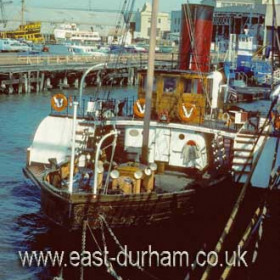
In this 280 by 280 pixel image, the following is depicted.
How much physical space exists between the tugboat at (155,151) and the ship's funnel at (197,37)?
1.28 metres

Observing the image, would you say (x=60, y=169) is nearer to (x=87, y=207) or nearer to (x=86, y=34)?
(x=87, y=207)

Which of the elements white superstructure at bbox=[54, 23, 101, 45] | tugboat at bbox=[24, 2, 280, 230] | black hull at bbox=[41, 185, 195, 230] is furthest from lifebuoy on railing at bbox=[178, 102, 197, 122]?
white superstructure at bbox=[54, 23, 101, 45]

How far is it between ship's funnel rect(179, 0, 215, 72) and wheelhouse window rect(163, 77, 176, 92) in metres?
3.68

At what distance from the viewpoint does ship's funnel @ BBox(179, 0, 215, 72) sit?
28.4 meters

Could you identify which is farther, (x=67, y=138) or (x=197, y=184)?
(x=67, y=138)

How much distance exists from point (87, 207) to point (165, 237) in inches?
137

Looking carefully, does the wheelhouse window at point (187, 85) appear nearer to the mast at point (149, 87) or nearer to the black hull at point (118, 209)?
the mast at point (149, 87)

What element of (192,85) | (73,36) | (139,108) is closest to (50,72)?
(139,108)

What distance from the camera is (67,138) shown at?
24.8 m

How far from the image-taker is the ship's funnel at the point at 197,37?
28.4 metres

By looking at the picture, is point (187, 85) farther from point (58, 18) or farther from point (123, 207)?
point (58, 18)

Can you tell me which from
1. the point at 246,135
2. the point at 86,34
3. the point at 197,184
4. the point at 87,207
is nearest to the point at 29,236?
the point at 87,207

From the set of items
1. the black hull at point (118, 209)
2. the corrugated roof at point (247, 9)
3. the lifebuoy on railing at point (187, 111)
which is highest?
the corrugated roof at point (247, 9)

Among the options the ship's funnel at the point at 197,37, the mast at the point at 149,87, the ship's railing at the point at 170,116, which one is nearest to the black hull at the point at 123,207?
the mast at the point at 149,87
